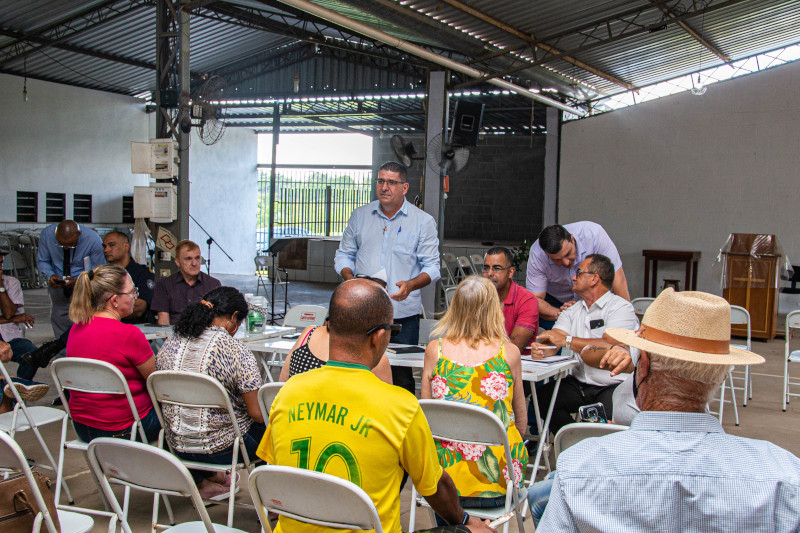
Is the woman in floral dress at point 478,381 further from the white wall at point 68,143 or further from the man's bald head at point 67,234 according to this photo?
the white wall at point 68,143

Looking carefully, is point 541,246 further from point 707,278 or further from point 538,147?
point 538,147

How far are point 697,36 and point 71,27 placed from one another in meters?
11.2

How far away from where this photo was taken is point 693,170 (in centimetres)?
1174

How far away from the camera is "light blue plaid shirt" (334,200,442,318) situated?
14.0 ft

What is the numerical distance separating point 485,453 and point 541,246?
225 cm

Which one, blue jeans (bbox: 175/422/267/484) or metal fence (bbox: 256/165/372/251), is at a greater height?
metal fence (bbox: 256/165/372/251)

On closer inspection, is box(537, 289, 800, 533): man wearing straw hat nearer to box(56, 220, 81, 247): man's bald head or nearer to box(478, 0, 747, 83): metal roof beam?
box(56, 220, 81, 247): man's bald head

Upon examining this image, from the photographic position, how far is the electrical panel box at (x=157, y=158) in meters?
7.28

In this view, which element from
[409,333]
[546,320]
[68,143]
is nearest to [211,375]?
[409,333]

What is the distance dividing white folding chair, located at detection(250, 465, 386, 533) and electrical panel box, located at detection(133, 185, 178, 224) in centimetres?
617

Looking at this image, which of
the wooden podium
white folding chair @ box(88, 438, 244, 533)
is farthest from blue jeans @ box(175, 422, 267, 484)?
the wooden podium

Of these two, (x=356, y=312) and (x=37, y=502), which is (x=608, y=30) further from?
(x=37, y=502)

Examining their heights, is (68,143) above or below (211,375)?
above

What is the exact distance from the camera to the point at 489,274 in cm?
395
